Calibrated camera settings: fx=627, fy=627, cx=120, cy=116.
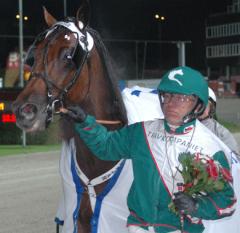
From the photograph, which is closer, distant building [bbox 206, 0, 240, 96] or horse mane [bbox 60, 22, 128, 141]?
horse mane [bbox 60, 22, 128, 141]

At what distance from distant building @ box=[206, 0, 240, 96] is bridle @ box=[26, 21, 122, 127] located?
195 feet

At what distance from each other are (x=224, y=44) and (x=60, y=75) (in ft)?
210

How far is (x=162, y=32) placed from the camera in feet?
198

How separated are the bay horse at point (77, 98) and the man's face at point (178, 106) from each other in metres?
0.78

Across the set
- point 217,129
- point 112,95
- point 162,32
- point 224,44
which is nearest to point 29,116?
point 112,95

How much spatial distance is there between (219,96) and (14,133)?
115 feet

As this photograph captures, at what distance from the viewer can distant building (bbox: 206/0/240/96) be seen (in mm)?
64000

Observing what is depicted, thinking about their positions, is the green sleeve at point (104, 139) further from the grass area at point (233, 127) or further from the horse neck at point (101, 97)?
the grass area at point (233, 127)

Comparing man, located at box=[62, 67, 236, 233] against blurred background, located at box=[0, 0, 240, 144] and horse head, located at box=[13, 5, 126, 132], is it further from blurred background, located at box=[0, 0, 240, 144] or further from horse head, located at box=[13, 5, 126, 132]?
blurred background, located at box=[0, 0, 240, 144]

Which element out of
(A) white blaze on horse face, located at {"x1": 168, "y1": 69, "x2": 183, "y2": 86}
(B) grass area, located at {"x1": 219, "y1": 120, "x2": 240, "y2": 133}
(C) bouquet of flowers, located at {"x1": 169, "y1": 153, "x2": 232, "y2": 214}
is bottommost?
(B) grass area, located at {"x1": 219, "y1": 120, "x2": 240, "y2": 133}

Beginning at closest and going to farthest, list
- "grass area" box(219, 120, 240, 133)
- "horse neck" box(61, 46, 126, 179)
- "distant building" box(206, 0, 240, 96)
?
"horse neck" box(61, 46, 126, 179), "grass area" box(219, 120, 240, 133), "distant building" box(206, 0, 240, 96)

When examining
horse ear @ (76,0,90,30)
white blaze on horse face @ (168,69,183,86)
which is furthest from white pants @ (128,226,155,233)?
horse ear @ (76,0,90,30)

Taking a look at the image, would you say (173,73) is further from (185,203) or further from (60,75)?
(60,75)

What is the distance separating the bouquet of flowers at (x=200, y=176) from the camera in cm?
291
